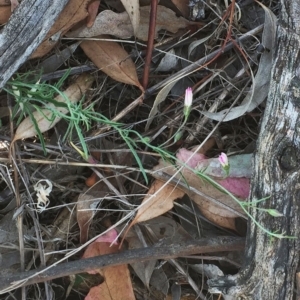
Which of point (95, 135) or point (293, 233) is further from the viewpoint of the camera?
point (95, 135)

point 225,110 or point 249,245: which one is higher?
point 225,110

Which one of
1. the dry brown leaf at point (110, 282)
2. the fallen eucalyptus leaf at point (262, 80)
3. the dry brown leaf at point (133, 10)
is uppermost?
the dry brown leaf at point (133, 10)

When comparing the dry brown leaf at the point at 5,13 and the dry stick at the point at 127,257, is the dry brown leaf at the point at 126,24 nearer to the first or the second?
the dry brown leaf at the point at 5,13

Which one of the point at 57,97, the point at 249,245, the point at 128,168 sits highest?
the point at 57,97

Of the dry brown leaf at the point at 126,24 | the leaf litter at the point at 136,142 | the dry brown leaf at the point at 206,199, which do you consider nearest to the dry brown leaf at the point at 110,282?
the leaf litter at the point at 136,142

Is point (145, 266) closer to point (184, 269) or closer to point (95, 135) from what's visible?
point (184, 269)

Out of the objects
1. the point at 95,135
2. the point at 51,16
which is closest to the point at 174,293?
the point at 95,135

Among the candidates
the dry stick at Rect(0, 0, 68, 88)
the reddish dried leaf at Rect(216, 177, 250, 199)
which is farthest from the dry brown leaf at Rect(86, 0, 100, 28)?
the reddish dried leaf at Rect(216, 177, 250, 199)
